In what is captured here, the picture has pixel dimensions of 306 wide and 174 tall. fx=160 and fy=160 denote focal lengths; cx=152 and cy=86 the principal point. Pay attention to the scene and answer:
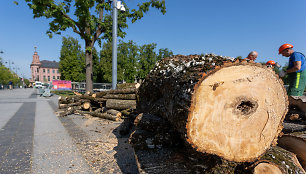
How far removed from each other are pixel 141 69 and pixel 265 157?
102 ft

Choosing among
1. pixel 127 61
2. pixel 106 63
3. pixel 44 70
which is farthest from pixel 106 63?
pixel 44 70

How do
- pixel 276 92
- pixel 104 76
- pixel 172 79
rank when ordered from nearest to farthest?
pixel 276 92 → pixel 172 79 → pixel 104 76

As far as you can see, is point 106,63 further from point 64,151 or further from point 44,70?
point 44,70

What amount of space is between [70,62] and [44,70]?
240 ft

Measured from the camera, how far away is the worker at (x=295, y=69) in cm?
312

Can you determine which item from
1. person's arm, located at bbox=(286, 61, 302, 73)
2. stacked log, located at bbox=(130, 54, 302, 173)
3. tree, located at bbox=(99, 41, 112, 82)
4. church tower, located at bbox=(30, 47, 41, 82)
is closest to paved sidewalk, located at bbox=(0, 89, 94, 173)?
stacked log, located at bbox=(130, 54, 302, 173)

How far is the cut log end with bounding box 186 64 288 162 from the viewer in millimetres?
1578

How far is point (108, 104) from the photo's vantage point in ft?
20.6

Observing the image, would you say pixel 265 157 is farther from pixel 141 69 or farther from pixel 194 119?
pixel 141 69

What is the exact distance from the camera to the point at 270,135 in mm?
1728

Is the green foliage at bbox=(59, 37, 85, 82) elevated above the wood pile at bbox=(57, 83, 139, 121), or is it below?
above

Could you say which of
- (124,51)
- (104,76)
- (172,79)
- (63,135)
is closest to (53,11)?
(63,135)

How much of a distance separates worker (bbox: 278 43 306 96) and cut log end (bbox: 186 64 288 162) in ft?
7.21

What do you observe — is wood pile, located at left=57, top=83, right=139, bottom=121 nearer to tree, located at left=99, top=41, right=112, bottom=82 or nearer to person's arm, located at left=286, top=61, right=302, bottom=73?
person's arm, located at left=286, top=61, right=302, bottom=73
